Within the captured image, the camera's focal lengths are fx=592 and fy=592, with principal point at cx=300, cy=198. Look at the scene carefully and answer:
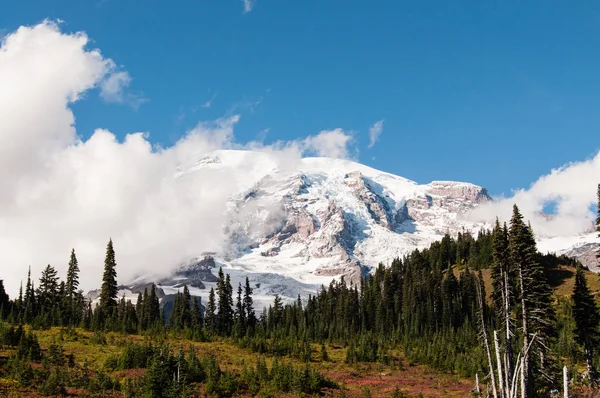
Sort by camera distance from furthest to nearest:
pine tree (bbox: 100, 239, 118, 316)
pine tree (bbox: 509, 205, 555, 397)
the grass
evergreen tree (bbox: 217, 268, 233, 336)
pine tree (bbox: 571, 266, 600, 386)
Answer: evergreen tree (bbox: 217, 268, 233, 336), pine tree (bbox: 100, 239, 118, 316), the grass, pine tree (bbox: 571, 266, 600, 386), pine tree (bbox: 509, 205, 555, 397)

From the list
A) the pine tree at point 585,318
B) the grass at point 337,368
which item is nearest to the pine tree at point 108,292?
the grass at point 337,368

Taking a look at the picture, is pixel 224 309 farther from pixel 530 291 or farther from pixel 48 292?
pixel 530 291

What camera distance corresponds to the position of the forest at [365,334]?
1984 inches

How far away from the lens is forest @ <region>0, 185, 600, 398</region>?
50.4 m

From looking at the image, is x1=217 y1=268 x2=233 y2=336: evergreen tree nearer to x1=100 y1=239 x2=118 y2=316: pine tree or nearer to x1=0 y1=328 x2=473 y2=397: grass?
x1=100 y1=239 x2=118 y2=316: pine tree

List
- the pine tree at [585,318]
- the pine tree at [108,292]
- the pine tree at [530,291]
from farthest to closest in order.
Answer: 1. the pine tree at [108,292]
2. the pine tree at [585,318]
3. the pine tree at [530,291]

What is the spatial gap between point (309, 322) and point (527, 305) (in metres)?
117

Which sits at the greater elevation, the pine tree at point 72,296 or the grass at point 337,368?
the pine tree at point 72,296

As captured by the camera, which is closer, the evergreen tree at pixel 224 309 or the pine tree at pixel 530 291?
the pine tree at pixel 530 291

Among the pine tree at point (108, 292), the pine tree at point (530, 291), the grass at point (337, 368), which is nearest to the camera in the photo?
the pine tree at point (530, 291)

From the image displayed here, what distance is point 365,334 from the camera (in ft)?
417

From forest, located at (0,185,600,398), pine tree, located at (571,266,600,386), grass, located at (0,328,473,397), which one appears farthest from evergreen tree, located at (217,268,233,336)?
pine tree, located at (571,266,600,386)

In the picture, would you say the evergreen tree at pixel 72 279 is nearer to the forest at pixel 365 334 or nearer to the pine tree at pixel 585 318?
the forest at pixel 365 334

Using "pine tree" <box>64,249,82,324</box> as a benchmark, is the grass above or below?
below
